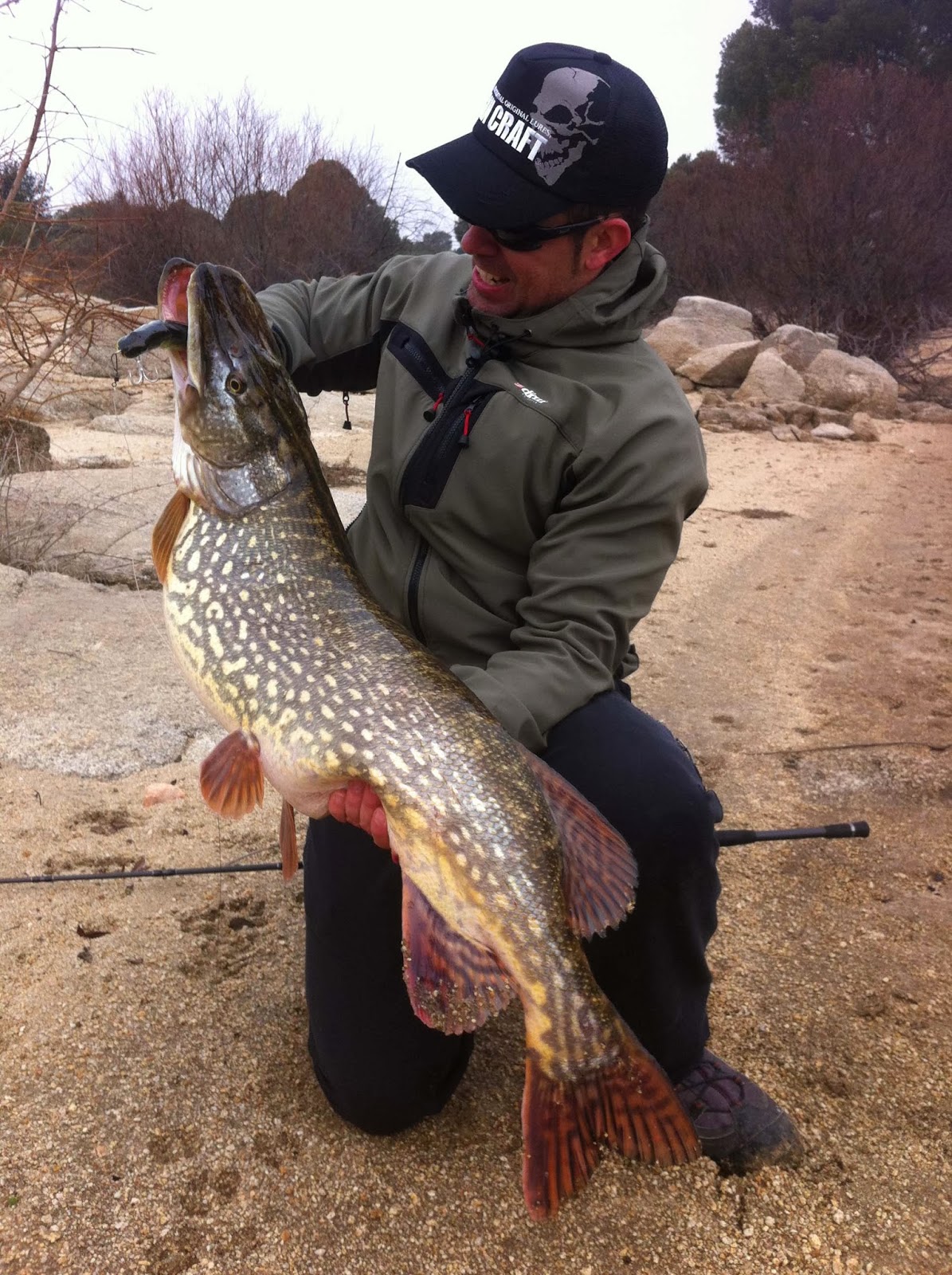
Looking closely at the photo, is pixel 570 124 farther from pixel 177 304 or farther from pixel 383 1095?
pixel 383 1095

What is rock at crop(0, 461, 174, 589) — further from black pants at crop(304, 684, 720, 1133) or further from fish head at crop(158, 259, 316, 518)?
black pants at crop(304, 684, 720, 1133)

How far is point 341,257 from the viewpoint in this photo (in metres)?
17.5

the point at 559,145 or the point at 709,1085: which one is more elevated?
the point at 559,145

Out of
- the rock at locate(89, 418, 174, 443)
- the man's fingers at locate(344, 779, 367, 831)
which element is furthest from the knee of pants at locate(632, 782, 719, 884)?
the rock at locate(89, 418, 174, 443)

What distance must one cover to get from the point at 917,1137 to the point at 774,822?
1260 millimetres

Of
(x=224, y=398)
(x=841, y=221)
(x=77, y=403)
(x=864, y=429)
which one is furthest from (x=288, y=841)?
(x=841, y=221)

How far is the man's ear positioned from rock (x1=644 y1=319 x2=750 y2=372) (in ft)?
40.0

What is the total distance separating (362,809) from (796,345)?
13.0 metres

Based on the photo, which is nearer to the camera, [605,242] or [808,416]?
[605,242]

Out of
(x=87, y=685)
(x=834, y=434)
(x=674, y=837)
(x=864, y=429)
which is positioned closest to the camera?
(x=674, y=837)

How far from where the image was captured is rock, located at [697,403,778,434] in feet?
36.2

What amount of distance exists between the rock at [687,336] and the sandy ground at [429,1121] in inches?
448

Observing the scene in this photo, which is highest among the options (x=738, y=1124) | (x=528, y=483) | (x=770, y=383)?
(x=528, y=483)

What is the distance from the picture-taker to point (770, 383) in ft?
40.1
